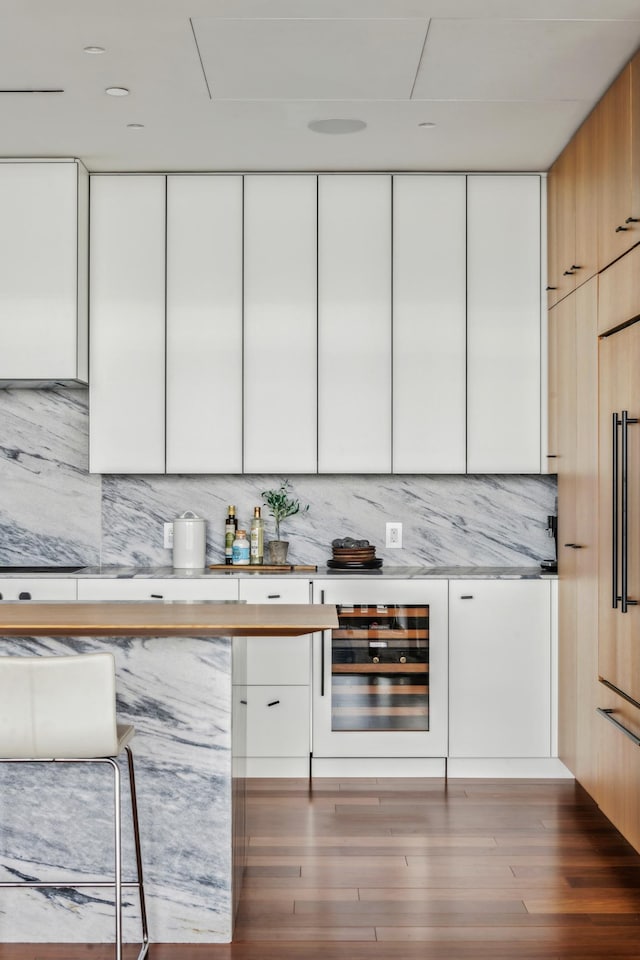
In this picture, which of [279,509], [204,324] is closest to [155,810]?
[279,509]

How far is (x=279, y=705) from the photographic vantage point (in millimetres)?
4461

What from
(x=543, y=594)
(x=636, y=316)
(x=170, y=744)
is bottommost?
(x=170, y=744)

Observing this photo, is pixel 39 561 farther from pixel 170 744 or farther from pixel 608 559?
pixel 608 559

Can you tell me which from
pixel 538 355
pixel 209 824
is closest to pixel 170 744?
pixel 209 824

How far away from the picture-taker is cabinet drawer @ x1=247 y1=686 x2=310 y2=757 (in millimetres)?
4453

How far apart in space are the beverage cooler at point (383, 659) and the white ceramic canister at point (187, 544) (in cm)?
68

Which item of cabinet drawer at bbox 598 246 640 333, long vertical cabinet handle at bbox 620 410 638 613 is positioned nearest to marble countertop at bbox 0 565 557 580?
long vertical cabinet handle at bbox 620 410 638 613

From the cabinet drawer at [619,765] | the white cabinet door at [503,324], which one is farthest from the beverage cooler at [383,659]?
the cabinet drawer at [619,765]

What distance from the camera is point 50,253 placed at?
14.9 feet

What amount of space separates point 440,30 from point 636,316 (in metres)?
1.16

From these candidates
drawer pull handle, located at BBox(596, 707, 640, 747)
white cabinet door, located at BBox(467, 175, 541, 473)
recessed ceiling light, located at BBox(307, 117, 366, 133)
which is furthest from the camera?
white cabinet door, located at BBox(467, 175, 541, 473)

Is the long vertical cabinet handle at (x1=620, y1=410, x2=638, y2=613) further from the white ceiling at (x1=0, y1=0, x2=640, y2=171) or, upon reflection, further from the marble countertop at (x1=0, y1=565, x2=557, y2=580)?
the white ceiling at (x1=0, y1=0, x2=640, y2=171)

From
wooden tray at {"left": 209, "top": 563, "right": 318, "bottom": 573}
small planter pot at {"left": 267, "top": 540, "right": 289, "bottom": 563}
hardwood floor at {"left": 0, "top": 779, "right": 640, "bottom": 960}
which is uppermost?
small planter pot at {"left": 267, "top": 540, "right": 289, "bottom": 563}

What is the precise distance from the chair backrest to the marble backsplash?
2563 millimetres
